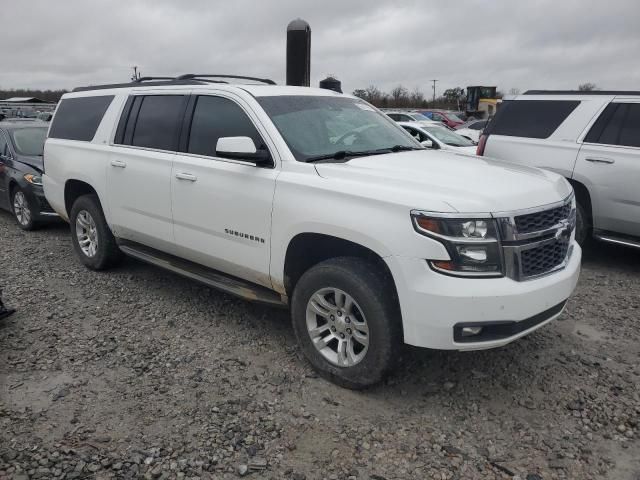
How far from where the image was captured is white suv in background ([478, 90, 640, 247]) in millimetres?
5812

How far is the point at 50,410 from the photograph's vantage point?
3.29 m

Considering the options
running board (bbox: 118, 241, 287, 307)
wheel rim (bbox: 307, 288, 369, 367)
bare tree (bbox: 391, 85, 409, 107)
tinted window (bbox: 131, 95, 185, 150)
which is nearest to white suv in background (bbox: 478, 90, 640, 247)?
wheel rim (bbox: 307, 288, 369, 367)

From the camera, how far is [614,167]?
5.84 metres

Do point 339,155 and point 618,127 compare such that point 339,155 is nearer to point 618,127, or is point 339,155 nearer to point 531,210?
point 531,210

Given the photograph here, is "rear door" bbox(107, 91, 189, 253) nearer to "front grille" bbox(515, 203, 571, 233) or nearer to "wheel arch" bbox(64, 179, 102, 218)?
"wheel arch" bbox(64, 179, 102, 218)

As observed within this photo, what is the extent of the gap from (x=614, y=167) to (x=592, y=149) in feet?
1.07

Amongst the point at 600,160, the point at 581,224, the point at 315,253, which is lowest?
the point at 581,224

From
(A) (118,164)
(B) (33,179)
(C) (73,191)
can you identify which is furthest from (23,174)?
(A) (118,164)

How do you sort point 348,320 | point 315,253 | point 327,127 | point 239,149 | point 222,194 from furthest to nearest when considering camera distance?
point 327,127 → point 222,194 → point 315,253 → point 239,149 → point 348,320

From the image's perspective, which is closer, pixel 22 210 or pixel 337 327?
pixel 337 327

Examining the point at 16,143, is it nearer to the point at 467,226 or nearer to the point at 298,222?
the point at 298,222

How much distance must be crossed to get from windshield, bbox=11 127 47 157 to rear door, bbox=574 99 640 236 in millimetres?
7636

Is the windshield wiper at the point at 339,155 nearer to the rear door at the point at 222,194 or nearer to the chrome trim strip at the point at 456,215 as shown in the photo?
the rear door at the point at 222,194

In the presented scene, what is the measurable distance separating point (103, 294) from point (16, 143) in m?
4.70
